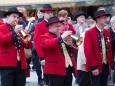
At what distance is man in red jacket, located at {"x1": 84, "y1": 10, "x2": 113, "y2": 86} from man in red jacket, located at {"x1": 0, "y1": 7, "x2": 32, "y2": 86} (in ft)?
3.51

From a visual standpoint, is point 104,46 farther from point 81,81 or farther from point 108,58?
point 81,81

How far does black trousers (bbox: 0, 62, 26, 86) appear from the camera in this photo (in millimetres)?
7176

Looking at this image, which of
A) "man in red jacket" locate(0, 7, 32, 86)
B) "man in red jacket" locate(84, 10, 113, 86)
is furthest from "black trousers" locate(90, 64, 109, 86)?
"man in red jacket" locate(0, 7, 32, 86)

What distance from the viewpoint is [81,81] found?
26.8ft

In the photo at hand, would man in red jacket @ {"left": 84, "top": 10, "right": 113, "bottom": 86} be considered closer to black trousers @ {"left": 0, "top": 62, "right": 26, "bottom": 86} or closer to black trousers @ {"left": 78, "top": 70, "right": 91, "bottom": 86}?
black trousers @ {"left": 78, "top": 70, "right": 91, "bottom": 86}

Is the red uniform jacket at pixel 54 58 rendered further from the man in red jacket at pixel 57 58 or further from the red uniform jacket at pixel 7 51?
the red uniform jacket at pixel 7 51

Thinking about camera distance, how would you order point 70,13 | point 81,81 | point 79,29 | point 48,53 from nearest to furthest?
point 48,53 → point 81,81 → point 79,29 → point 70,13

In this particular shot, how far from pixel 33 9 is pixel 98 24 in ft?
35.4

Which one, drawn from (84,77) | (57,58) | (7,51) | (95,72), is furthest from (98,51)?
(7,51)

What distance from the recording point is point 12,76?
720 centimetres

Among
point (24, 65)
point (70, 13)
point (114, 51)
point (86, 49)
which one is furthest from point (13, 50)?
point (70, 13)

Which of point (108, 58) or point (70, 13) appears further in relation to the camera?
point (70, 13)

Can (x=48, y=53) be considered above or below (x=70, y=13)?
below

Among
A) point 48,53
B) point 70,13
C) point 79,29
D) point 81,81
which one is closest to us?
point 48,53
